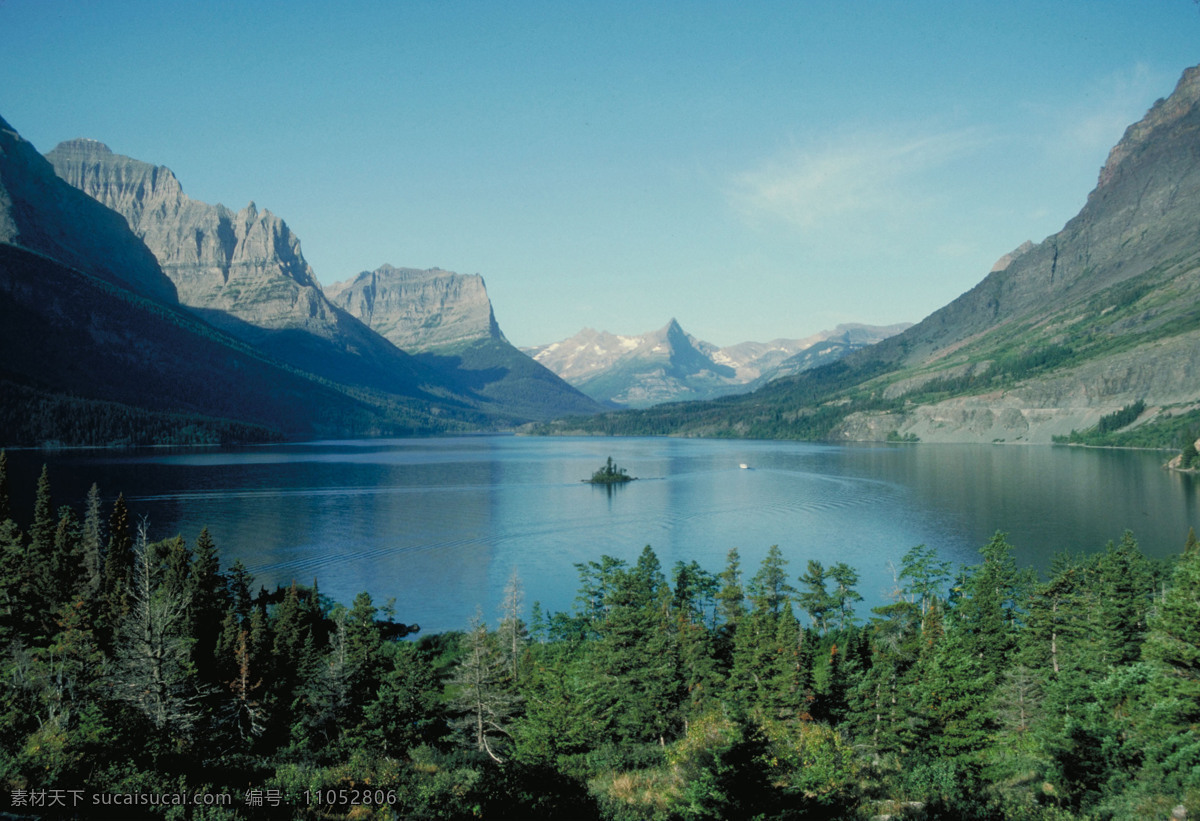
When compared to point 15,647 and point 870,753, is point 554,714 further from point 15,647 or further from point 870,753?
point 15,647

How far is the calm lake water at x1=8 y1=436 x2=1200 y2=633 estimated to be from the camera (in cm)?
7844

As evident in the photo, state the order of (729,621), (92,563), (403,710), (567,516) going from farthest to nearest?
(567,516) < (92,563) < (729,621) < (403,710)

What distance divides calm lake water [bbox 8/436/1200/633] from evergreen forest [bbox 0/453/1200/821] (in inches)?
405

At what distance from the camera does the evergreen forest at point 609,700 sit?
60.7 feet

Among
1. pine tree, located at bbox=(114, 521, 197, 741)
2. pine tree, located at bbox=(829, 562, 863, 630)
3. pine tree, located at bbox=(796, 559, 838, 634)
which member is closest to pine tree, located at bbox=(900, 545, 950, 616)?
pine tree, located at bbox=(829, 562, 863, 630)

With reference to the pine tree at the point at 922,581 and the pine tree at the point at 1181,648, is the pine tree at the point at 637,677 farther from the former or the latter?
the pine tree at the point at 922,581

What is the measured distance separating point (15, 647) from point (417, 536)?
56.8 metres

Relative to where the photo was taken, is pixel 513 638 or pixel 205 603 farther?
pixel 205 603

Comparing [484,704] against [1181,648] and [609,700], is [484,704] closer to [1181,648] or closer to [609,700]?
[609,700]

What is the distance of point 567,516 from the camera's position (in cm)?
11831

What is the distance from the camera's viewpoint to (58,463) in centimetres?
15688

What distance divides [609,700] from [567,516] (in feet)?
256

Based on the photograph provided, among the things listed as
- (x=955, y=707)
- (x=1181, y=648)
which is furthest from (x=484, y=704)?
(x=1181, y=648)

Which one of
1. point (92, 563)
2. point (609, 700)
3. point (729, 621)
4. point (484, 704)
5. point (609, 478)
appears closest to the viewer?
point (484, 704)
